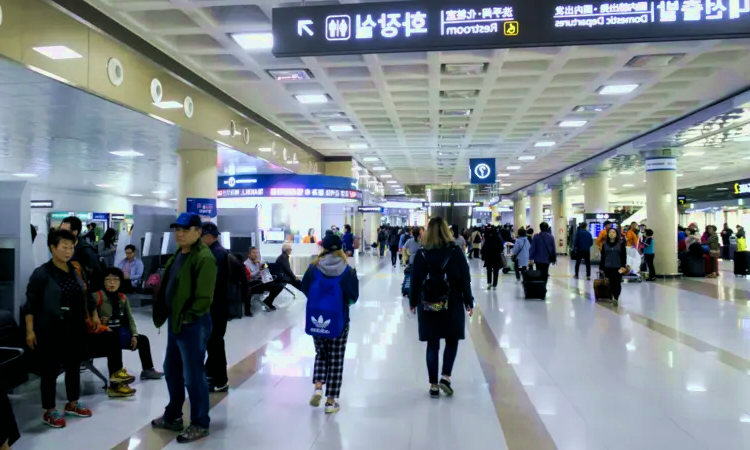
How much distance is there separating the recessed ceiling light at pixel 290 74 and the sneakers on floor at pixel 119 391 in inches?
253

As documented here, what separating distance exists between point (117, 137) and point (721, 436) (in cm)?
1175

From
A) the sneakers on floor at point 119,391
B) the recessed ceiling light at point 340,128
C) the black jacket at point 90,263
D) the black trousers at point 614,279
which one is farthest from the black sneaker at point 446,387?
the recessed ceiling light at point 340,128

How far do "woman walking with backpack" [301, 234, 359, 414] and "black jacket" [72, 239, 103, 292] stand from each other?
2.22 metres

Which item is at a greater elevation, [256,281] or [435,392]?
[256,281]

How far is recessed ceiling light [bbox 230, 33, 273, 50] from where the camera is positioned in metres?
7.98

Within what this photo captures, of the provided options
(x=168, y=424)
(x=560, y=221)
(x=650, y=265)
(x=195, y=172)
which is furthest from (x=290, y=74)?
(x=560, y=221)

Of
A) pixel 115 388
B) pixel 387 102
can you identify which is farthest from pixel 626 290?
pixel 115 388

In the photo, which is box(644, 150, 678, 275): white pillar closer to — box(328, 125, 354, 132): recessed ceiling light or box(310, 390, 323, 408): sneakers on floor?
box(328, 125, 354, 132): recessed ceiling light

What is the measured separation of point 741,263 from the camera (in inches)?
678

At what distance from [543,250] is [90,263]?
Result: 9.58 meters

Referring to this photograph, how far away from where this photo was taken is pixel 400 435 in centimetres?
406

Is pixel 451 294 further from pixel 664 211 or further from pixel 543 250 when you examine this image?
pixel 664 211

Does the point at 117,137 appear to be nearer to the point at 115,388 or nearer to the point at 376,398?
the point at 115,388

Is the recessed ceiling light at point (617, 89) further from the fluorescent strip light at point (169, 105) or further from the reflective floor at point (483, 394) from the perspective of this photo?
the fluorescent strip light at point (169, 105)
